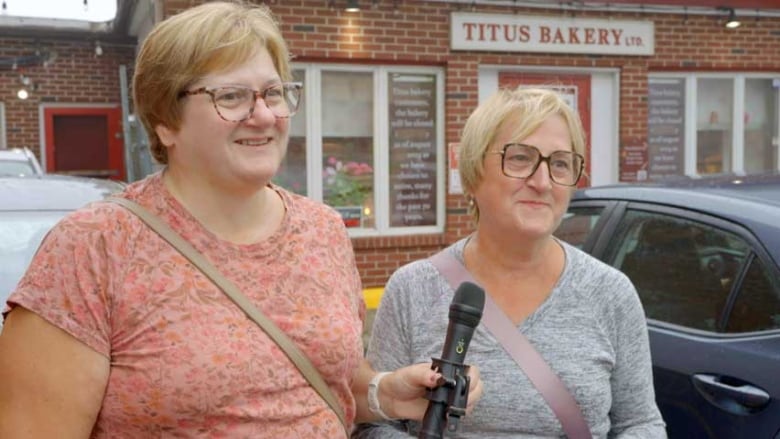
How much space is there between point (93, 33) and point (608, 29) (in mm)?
7225

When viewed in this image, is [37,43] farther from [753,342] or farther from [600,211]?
[753,342]

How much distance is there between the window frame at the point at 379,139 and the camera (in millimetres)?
8258

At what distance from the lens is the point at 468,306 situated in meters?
1.72

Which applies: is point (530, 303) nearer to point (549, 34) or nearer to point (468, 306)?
point (468, 306)

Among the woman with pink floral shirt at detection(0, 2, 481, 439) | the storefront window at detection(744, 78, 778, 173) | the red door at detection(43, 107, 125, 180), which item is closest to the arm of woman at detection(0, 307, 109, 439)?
the woman with pink floral shirt at detection(0, 2, 481, 439)

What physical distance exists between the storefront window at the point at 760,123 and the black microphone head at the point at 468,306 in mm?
9289

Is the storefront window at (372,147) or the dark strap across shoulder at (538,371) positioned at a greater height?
the storefront window at (372,147)

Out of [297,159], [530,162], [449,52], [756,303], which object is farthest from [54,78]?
[530,162]

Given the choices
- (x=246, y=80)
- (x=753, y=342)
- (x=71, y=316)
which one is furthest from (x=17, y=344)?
(x=753, y=342)

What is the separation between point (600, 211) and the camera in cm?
381

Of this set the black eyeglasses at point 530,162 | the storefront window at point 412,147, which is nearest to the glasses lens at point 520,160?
the black eyeglasses at point 530,162

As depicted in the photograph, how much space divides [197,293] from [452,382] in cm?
52

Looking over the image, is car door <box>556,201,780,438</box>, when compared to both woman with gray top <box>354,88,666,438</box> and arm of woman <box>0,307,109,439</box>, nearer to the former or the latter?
woman with gray top <box>354,88,666,438</box>

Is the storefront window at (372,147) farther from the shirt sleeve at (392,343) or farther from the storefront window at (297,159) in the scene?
the shirt sleeve at (392,343)
